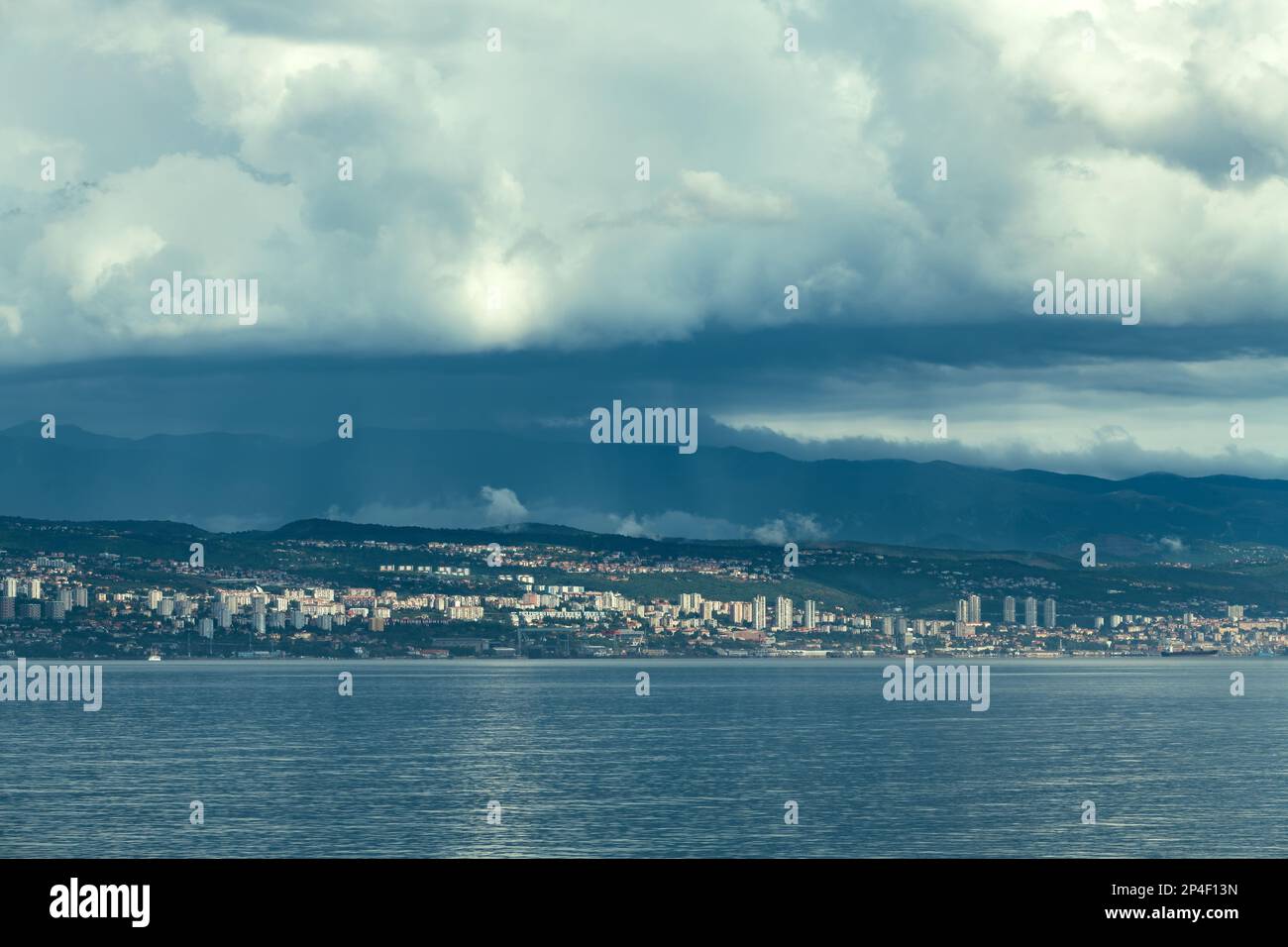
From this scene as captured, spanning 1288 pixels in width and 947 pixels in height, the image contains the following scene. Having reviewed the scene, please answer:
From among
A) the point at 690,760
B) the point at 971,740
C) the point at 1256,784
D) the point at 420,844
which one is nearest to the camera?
the point at 420,844

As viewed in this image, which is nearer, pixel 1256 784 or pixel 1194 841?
pixel 1194 841

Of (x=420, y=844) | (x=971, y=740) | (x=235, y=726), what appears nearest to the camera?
(x=420, y=844)

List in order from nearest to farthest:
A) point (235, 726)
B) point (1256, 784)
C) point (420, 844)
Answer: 1. point (420, 844)
2. point (1256, 784)
3. point (235, 726)

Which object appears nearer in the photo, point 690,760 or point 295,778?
point 295,778
